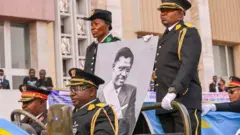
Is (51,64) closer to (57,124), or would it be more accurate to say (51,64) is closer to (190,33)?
(190,33)

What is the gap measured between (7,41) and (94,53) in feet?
33.4

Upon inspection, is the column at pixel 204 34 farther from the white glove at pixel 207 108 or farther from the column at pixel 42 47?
the white glove at pixel 207 108

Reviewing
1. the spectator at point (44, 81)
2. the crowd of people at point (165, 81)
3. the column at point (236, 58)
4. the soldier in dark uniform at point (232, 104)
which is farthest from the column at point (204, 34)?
the crowd of people at point (165, 81)

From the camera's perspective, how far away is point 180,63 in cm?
414

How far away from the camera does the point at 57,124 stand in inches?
83.7

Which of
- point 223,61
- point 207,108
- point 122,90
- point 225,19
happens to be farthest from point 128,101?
point 223,61

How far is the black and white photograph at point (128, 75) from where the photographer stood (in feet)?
13.2

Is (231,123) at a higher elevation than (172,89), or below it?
below

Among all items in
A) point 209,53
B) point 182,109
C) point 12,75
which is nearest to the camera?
point 182,109

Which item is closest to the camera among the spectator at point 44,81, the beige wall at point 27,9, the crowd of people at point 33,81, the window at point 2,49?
the crowd of people at point 33,81

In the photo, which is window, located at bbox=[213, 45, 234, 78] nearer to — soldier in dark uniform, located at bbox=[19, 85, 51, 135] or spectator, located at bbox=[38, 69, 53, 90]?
spectator, located at bbox=[38, 69, 53, 90]

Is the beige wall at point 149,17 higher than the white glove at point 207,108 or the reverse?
higher

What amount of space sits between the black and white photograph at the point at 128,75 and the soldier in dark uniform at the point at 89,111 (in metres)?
0.37

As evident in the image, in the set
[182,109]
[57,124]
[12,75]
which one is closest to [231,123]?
[182,109]
